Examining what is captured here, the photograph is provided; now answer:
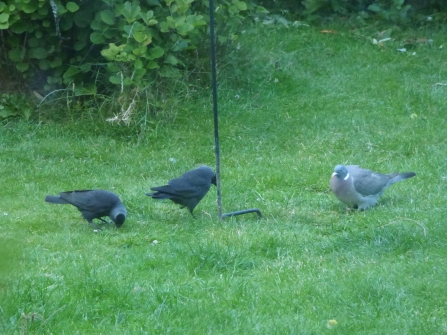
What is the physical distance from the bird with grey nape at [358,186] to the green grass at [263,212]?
14 centimetres

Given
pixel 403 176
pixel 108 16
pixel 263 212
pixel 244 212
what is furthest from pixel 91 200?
pixel 108 16

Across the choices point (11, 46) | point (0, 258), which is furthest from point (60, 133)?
point (0, 258)

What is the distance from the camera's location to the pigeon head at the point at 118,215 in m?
6.45

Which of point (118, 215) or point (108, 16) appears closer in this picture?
point (118, 215)

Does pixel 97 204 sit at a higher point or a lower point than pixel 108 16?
lower

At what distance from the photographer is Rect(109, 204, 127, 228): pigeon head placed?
6453 mm

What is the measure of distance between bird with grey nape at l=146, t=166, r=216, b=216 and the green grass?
0.66 ft

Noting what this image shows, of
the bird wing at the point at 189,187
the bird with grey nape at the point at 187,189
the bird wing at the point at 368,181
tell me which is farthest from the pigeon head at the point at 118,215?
the bird wing at the point at 368,181

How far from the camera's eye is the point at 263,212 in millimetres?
6945

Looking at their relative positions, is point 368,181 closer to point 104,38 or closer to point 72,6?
point 104,38

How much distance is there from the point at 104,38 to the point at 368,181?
13.8 feet

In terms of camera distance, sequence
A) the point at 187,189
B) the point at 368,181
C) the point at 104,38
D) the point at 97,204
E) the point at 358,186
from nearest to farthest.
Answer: the point at 97,204
the point at 187,189
the point at 358,186
the point at 368,181
the point at 104,38

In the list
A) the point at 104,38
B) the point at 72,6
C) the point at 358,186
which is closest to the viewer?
the point at 358,186

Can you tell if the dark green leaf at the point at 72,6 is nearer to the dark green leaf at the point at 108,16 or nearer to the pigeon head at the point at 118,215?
the dark green leaf at the point at 108,16
